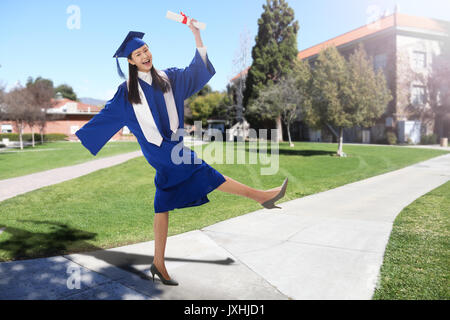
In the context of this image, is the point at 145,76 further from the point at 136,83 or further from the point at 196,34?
the point at 196,34

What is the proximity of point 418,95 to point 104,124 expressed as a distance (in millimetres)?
32087

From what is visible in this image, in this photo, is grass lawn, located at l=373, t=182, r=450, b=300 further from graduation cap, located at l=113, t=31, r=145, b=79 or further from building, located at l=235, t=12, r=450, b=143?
building, located at l=235, t=12, r=450, b=143

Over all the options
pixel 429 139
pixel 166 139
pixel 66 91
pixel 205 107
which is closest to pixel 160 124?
pixel 166 139

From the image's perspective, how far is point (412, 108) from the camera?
94.9ft

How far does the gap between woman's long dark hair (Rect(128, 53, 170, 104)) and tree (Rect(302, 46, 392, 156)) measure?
48.5 feet

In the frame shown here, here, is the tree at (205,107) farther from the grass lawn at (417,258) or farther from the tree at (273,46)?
the grass lawn at (417,258)

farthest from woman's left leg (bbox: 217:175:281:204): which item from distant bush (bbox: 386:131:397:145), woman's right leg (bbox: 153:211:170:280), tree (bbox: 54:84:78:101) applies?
tree (bbox: 54:84:78:101)

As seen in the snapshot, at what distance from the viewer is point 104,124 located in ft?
10.1

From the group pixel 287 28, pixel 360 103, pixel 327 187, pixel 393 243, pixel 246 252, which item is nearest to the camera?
pixel 246 252

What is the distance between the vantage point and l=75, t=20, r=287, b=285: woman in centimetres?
289
